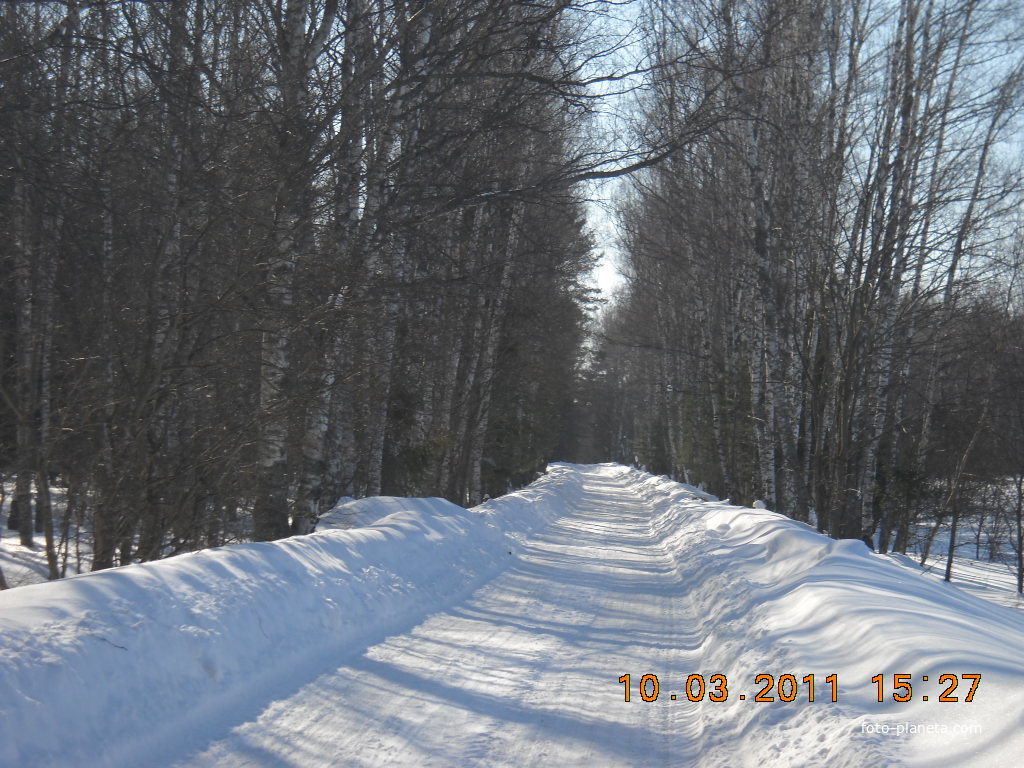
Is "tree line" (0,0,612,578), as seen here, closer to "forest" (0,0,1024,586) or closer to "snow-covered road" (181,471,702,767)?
"forest" (0,0,1024,586)

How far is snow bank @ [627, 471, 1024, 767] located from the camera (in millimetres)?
3678

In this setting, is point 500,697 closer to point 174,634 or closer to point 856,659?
point 174,634

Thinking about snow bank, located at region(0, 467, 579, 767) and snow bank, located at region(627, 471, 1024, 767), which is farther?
snow bank, located at region(0, 467, 579, 767)

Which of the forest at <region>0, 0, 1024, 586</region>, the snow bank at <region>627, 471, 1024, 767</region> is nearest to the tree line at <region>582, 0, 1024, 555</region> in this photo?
the forest at <region>0, 0, 1024, 586</region>

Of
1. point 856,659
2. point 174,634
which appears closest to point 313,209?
point 174,634

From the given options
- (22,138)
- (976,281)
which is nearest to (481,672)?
(22,138)

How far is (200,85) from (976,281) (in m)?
10.7

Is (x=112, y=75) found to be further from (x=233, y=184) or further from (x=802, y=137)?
(x=802, y=137)

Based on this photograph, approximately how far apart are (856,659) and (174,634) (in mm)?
4189

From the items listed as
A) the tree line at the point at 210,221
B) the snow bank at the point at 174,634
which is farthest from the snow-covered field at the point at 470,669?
the tree line at the point at 210,221

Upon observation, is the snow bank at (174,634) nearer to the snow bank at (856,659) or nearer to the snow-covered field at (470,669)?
the snow-covered field at (470,669)

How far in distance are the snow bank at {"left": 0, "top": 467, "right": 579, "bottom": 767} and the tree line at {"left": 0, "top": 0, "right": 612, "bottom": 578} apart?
1.49 meters

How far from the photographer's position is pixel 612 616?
26.5ft

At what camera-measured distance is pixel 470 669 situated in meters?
5.86
